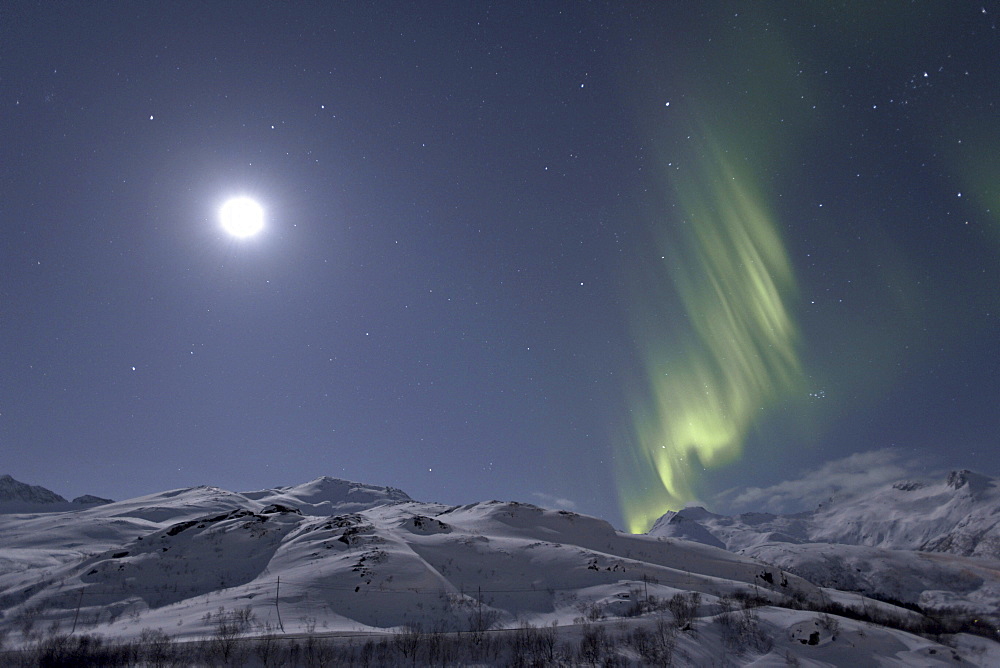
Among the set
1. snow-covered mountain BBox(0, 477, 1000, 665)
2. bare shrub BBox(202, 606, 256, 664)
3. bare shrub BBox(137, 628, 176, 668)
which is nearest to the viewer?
bare shrub BBox(137, 628, 176, 668)

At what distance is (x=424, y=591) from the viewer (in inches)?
1180

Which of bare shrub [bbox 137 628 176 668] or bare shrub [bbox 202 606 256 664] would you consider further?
bare shrub [bbox 202 606 256 664]

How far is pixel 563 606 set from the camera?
97.8ft

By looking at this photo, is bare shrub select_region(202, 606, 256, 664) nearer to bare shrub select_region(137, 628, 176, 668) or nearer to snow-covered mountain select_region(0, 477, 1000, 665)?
snow-covered mountain select_region(0, 477, 1000, 665)

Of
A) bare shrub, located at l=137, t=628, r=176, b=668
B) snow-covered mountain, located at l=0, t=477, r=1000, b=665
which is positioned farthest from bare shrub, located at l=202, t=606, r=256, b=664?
bare shrub, located at l=137, t=628, r=176, b=668

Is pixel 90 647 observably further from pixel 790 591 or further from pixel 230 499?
pixel 230 499

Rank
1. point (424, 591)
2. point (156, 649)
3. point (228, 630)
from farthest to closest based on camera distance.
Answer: point (424, 591)
point (228, 630)
point (156, 649)

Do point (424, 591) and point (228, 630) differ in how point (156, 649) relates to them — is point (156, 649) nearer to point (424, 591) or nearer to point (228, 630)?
point (228, 630)

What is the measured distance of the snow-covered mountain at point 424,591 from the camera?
21.3 metres

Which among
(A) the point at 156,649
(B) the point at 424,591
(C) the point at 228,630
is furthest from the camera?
(B) the point at 424,591

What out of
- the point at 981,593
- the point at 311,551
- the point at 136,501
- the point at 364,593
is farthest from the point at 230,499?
the point at 981,593

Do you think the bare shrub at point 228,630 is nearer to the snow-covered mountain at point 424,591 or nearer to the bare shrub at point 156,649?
the snow-covered mountain at point 424,591

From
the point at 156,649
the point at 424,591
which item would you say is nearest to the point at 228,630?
the point at 156,649

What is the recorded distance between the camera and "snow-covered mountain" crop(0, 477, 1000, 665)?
69.9ft
